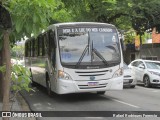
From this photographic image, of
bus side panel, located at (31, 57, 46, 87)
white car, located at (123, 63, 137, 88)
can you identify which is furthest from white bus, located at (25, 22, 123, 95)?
white car, located at (123, 63, 137, 88)

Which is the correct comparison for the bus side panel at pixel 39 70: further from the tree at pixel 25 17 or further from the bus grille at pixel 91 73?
the tree at pixel 25 17

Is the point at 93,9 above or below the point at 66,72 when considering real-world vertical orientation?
above

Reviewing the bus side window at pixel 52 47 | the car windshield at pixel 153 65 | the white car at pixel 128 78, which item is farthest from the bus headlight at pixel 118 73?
the car windshield at pixel 153 65

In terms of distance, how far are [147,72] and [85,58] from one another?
924 cm

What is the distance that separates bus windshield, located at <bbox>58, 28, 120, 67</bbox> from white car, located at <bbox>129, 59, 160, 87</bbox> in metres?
8.01

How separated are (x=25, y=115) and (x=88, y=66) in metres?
3.82

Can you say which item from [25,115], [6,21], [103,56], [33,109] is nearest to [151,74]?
[103,56]

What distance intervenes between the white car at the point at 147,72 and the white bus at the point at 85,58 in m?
7.91

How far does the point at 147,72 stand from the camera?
2188 centimetres

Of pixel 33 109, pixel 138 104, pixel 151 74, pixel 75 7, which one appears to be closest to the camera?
pixel 33 109

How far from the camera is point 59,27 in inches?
550

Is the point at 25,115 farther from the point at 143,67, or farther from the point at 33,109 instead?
the point at 143,67

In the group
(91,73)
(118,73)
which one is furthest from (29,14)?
(118,73)

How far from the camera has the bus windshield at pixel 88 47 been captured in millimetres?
13469
